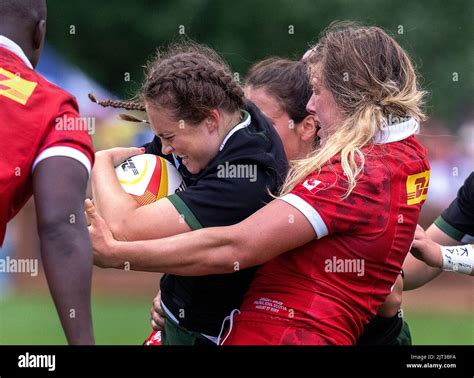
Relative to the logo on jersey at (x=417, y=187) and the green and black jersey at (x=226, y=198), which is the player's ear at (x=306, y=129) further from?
the logo on jersey at (x=417, y=187)

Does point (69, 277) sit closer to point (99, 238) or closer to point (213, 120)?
point (99, 238)

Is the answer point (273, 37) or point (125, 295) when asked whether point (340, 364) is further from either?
point (273, 37)

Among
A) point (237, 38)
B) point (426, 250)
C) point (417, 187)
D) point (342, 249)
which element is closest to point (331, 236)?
point (342, 249)

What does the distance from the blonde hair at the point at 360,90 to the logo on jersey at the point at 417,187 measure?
0.66ft

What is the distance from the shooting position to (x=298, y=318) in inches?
132

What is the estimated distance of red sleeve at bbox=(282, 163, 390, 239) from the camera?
3.32 m

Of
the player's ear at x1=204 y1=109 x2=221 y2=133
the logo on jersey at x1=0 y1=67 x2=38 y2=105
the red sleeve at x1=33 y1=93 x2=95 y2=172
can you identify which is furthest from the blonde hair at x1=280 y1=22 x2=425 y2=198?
the logo on jersey at x1=0 y1=67 x2=38 y2=105

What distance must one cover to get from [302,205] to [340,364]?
65 centimetres

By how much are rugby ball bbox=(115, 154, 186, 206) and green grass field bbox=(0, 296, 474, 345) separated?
21.0ft

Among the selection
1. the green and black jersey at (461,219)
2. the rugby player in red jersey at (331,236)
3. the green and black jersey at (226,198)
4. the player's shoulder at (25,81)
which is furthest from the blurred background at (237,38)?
the player's shoulder at (25,81)

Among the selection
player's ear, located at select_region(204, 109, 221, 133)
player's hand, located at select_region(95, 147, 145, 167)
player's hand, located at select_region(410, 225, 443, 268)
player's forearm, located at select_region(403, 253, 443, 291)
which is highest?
player's ear, located at select_region(204, 109, 221, 133)

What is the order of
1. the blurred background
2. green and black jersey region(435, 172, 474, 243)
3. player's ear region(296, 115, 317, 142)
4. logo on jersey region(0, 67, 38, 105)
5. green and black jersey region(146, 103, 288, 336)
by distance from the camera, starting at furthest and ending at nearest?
the blurred background
green and black jersey region(435, 172, 474, 243)
player's ear region(296, 115, 317, 142)
green and black jersey region(146, 103, 288, 336)
logo on jersey region(0, 67, 38, 105)

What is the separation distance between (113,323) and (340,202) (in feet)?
28.4

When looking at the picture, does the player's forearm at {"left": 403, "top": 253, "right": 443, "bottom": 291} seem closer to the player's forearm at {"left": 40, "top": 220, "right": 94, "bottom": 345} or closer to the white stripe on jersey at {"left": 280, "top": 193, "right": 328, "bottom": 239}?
the white stripe on jersey at {"left": 280, "top": 193, "right": 328, "bottom": 239}
